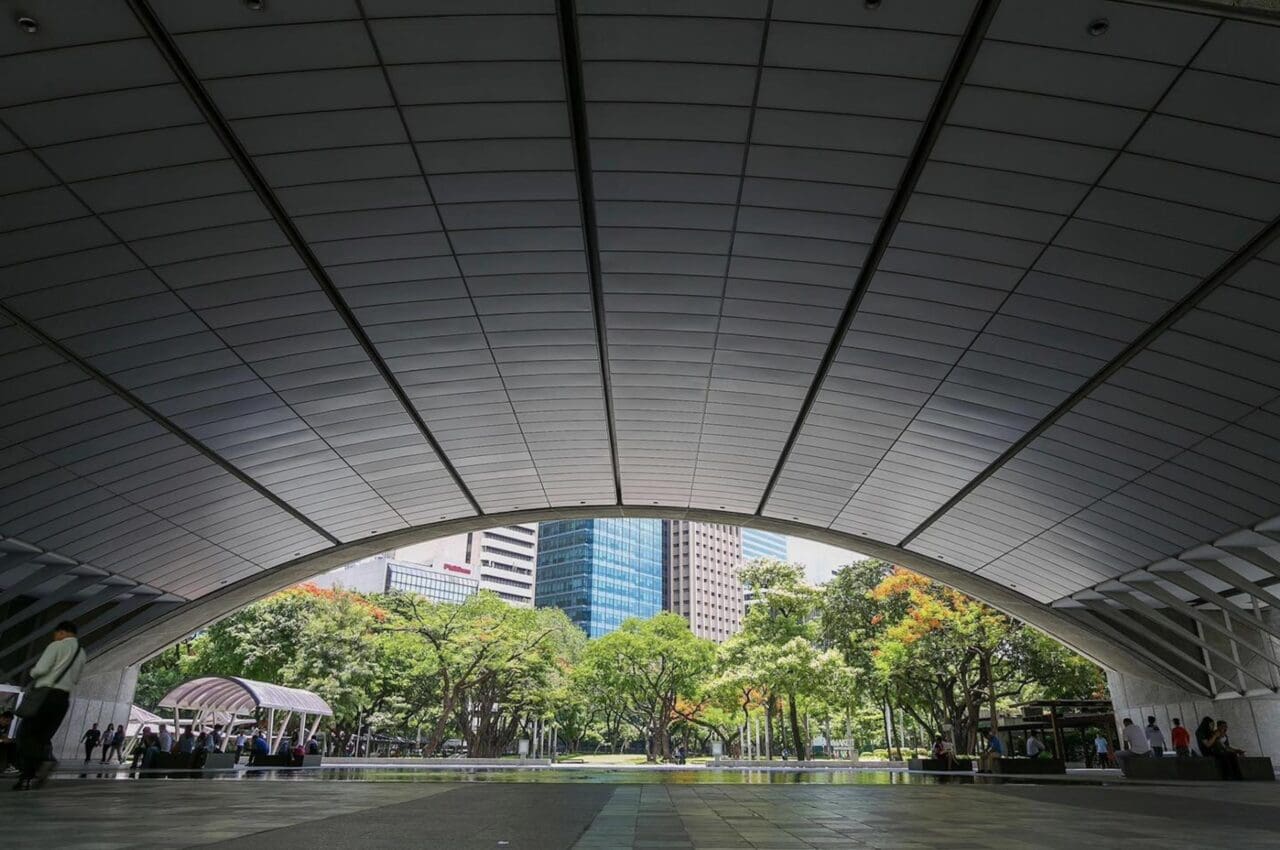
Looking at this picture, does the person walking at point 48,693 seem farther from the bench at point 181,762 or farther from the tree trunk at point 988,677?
the tree trunk at point 988,677

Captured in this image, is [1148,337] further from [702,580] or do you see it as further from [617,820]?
[702,580]

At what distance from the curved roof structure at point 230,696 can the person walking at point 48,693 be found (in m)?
21.9

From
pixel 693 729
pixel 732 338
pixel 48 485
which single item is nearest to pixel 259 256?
pixel 732 338

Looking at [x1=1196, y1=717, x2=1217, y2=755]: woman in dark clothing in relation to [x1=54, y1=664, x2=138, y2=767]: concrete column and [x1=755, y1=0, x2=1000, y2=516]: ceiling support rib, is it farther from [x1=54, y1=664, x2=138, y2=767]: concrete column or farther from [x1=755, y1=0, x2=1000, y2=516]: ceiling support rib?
[x1=54, y1=664, x2=138, y2=767]: concrete column

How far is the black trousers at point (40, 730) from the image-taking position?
28.0 ft

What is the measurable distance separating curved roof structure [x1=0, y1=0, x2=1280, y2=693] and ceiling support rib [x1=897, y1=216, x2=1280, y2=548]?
6 cm

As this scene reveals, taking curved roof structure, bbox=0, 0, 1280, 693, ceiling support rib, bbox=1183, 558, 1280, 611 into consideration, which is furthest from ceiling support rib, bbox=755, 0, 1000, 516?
ceiling support rib, bbox=1183, 558, 1280, 611

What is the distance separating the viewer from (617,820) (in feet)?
25.6

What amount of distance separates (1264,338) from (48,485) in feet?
77.9

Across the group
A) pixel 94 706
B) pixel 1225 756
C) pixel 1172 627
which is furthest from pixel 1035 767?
pixel 94 706

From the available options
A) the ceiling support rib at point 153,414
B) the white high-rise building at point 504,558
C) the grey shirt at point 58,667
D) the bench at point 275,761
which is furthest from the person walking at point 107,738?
the white high-rise building at point 504,558

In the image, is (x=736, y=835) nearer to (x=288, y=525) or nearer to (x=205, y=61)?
(x=205, y=61)

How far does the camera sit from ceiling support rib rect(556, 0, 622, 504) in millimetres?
9031

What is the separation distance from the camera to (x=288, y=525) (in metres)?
25.4
